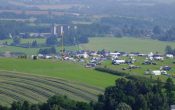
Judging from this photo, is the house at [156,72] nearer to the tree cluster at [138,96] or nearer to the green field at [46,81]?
the green field at [46,81]

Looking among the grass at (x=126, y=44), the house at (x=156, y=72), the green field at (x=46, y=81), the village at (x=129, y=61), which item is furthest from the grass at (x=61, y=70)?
the grass at (x=126, y=44)

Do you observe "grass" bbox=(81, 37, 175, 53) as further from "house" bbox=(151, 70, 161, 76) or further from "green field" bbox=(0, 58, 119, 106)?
"green field" bbox=(0, 58, 119, 106)

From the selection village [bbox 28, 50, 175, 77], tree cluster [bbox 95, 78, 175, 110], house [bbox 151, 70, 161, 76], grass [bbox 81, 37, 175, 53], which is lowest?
tree cluster [bbox 95, 78, 175, 110]

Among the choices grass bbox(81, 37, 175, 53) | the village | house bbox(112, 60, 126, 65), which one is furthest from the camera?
grass bbox(81, 37, 175, 53)

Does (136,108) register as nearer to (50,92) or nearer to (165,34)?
(50,92)

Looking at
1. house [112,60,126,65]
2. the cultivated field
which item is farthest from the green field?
house [112,60,126,65]

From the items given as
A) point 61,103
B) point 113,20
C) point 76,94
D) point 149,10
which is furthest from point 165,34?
point 61,103
